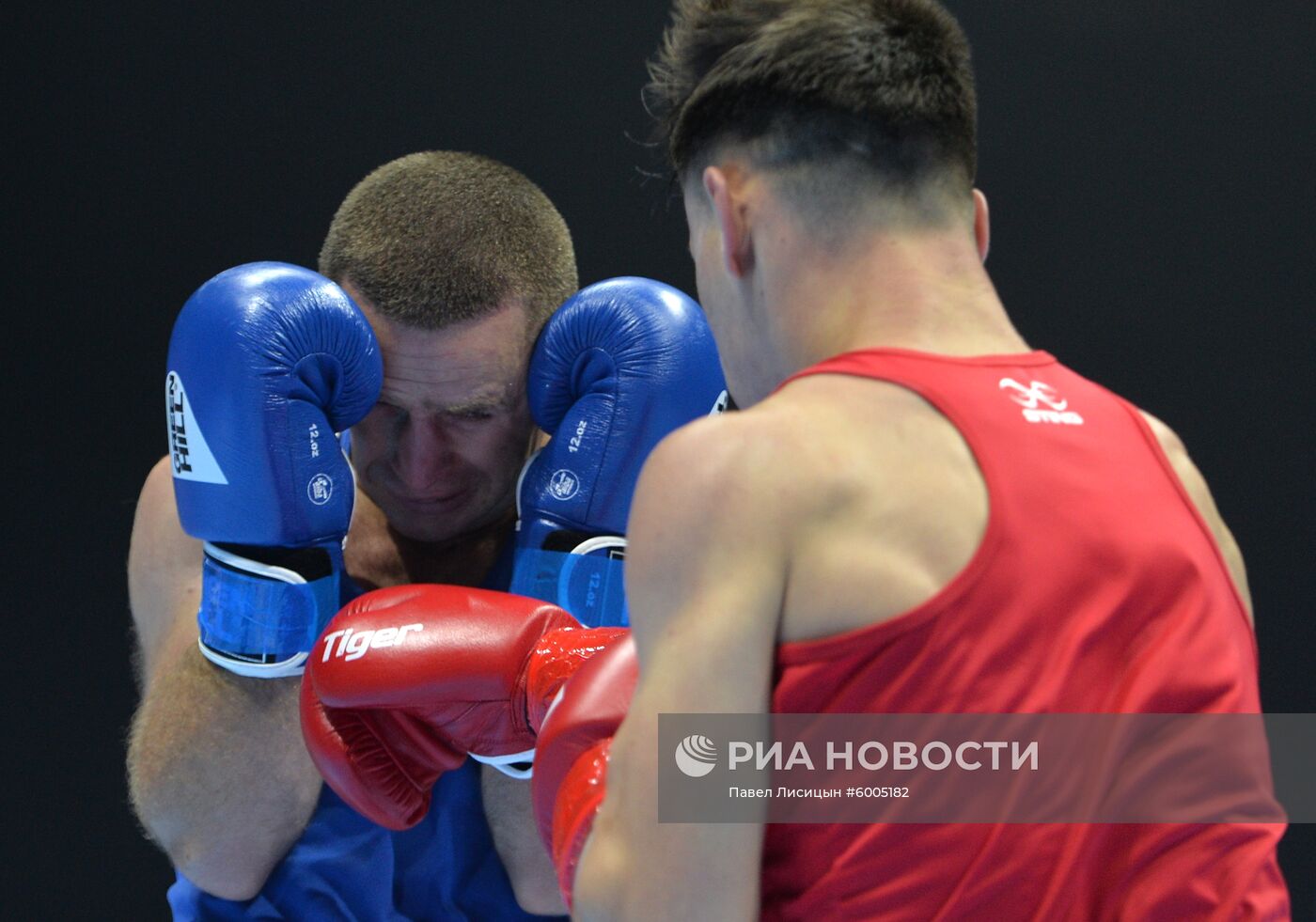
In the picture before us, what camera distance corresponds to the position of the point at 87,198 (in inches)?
93.3

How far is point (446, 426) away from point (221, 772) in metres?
0.47

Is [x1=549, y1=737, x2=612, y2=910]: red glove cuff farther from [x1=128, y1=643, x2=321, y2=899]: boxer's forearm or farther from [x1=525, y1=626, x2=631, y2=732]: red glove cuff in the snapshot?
[x1=128, y1=643, x2=321, y2=899]: boxer's forearm

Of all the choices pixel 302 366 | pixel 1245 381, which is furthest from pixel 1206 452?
pixel 302 366

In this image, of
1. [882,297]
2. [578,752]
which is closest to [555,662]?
[578,752]

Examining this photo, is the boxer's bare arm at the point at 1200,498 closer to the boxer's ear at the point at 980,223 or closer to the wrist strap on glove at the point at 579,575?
the boxer's ear at the point at 980,223

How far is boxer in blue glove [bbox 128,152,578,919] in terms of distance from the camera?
1.46 m

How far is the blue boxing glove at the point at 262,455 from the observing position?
1.45 metres

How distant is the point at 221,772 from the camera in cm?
155

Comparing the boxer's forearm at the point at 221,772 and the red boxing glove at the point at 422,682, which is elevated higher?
the red boxing glove at the point at 422,682

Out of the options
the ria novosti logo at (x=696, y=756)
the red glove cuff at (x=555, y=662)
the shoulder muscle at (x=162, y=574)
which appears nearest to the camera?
the ria novosti logo at (x=696, y=756)

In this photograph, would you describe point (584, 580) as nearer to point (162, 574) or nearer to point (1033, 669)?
point (162, 574)

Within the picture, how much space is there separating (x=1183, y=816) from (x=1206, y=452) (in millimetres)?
1783

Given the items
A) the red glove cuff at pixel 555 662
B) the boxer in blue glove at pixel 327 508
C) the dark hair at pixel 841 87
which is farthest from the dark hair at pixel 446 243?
the dark hair at pixel 841 87

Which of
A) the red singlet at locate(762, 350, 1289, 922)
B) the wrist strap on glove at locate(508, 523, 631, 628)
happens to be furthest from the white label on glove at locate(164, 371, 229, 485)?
the red singlet at locate(762, 350, 1289, 922)
